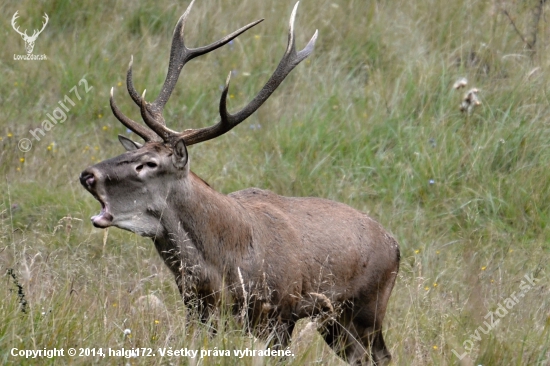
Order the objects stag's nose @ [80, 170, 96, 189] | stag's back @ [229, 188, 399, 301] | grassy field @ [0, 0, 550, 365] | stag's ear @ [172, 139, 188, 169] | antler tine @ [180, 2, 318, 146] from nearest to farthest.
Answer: stag's nose @ [80, 170, 96, 189]
stag's ear @ [172, 139, 188, 169]
antler tine @ [180, 2, 318, 146]
stag's back @ [229, 188, 399, 301]
grassy field @ [0, 0, 550, 365]

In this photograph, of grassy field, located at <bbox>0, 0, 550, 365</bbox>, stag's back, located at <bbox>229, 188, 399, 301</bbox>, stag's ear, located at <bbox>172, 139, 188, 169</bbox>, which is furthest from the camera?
grassy field, located at <bbox>0, 0, 550, 365</bbox>

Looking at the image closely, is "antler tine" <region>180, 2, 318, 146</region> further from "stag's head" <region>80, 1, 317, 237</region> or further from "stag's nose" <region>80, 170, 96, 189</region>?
"stag's nose" <region>80, 170, 96, 189</region>

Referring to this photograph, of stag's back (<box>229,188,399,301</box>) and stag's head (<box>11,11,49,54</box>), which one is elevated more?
stag's head (<box>11,11,49,54</box>)

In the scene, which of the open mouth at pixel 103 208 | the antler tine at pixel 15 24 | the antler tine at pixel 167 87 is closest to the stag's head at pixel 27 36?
the antler tine at pixel 15 24

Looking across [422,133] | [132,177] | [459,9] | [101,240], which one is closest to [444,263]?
[422,133]

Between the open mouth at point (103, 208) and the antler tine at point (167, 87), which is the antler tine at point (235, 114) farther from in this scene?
the open mouth at point (103, 208)

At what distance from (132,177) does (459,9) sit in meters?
5.76

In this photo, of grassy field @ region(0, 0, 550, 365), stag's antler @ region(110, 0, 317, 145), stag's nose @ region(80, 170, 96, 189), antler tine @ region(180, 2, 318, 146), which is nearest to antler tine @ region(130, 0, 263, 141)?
stag's antler @ region(110, 0, 317, 145)

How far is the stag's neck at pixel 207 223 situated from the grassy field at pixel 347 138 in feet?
1.23

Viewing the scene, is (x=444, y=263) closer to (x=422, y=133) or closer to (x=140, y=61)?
(x=422, y=133)

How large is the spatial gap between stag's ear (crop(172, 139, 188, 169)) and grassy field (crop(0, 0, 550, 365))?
0.76m

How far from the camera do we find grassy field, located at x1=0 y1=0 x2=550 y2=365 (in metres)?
6.31

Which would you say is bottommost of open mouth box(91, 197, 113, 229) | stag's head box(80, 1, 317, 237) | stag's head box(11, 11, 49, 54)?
open mouth box(91, 197, 113, 229)

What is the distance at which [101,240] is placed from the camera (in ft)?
23.7
